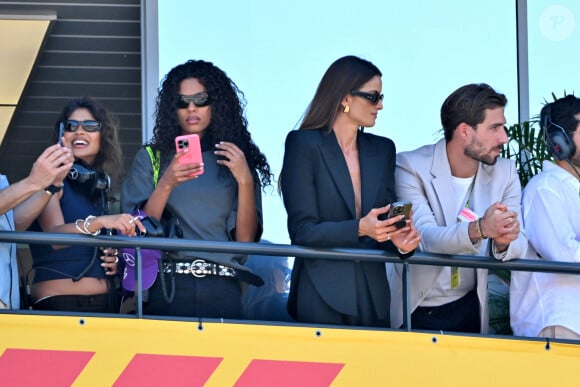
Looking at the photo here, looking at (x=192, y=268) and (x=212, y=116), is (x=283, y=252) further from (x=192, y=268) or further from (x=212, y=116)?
(x=212, y=116)

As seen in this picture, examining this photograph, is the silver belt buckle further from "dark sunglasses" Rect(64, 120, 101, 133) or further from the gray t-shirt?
"dark sunglasses" Rect(64, 120, 101, 133)

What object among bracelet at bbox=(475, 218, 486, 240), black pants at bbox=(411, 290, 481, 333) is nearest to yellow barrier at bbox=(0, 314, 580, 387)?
black pants at bbox=(411, 290, 481, 333)

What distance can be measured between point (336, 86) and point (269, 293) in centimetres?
148

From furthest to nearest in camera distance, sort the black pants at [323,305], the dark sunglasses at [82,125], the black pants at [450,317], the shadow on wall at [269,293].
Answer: the shadow on wall at [269,293] → the dark sunglasses at [82,125] → the black pants at [450,317] → the black pants at [323,305]

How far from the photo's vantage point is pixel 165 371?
20.5 ft

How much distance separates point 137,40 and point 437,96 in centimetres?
261

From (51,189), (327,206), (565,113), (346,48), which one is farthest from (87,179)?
(346,48)

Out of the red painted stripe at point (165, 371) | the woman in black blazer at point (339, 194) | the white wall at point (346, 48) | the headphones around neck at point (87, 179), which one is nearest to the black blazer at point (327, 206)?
the woman in black blazer at point (339, 194)

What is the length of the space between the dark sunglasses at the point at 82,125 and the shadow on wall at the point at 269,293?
108cm

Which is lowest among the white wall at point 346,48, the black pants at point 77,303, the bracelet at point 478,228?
the black pants at point 77,303

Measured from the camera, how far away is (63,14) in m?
10.8

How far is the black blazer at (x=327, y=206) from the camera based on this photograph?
6.23 meters

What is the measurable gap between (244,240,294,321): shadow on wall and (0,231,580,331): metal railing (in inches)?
29.3

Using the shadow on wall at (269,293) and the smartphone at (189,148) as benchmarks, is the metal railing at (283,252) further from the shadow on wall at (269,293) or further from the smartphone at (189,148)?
the shadow on wall at (269,293)
